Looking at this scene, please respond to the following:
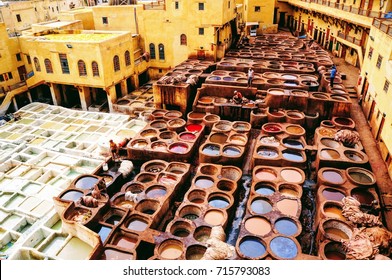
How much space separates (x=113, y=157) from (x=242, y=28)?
29223 mm

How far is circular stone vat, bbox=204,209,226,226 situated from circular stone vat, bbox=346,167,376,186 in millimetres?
6822

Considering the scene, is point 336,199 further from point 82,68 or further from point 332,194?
point 82,68

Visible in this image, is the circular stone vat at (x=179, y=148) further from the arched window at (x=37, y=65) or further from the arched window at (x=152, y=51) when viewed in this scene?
the arched window at (x=37, y=65)

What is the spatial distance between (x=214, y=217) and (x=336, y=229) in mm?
5354

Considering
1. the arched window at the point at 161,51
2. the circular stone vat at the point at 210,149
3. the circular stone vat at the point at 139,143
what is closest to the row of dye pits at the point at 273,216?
the circular stone vat at the point at 210,149

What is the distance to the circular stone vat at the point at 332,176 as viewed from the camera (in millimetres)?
16078

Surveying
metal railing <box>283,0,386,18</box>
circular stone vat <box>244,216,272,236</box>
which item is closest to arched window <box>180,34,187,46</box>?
metal railing <box>283,0,386,18</box>

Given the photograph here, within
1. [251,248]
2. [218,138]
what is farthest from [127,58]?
[251,248]

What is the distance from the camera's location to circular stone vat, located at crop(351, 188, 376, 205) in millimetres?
14805

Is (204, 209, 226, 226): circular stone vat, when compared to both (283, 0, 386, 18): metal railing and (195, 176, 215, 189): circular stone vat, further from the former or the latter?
(283, 0, 386, 18): metal railing

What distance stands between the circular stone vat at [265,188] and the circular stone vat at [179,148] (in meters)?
5.21

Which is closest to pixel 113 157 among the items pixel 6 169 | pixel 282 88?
pixel 6 169

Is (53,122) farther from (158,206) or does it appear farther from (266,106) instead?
(266,106)

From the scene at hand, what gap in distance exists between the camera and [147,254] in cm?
1378
